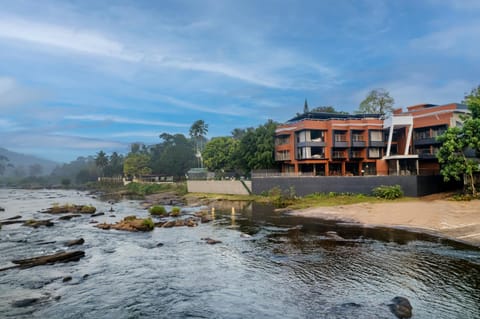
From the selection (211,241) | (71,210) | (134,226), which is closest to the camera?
(211,241)

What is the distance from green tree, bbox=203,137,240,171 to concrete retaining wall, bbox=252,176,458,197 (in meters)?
23.4

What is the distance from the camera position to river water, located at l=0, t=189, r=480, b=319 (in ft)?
58.6

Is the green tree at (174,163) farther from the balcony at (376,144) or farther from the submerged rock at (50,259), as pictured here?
the submerged rock at (50,259)

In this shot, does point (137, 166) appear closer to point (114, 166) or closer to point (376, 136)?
point (114, 166)

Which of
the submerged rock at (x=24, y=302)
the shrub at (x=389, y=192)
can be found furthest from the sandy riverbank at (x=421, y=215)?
the submerged rock at (x=24, y=302)

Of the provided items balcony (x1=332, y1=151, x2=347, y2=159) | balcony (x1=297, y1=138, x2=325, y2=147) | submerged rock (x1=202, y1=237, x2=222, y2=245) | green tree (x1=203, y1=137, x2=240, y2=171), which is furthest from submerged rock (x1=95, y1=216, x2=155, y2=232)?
green tree (x1=203, y1=137, x2=240, y2=171)

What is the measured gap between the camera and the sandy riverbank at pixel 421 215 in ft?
112

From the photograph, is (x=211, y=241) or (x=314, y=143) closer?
(x=211, y=241)

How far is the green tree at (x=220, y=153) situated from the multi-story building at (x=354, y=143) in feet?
65.8

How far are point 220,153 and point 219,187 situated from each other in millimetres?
15866

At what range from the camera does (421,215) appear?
41.0 meters

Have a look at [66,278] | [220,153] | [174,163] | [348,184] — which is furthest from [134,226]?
[174,163]

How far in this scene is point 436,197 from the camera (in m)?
52.5

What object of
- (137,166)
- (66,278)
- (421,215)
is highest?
(137,166)
